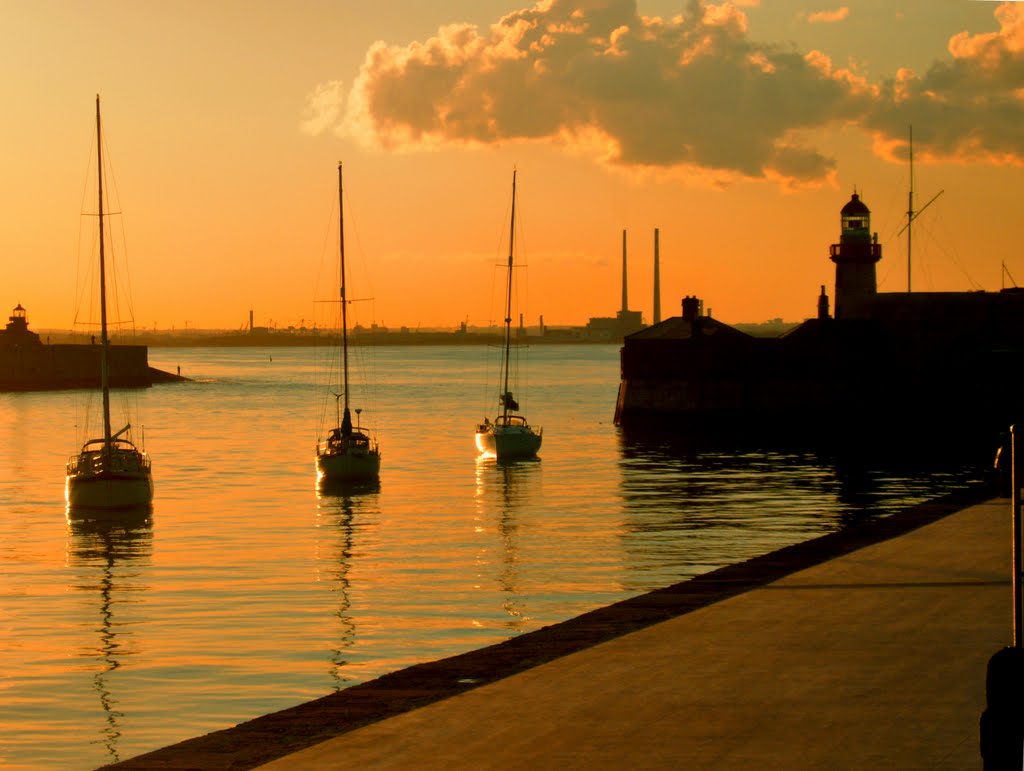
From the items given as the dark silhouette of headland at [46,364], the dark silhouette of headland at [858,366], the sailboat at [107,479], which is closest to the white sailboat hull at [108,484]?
the sailboat at [107,479]

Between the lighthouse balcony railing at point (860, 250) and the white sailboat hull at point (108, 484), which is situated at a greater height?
the lighthouse balcony railing at point (860, 250)

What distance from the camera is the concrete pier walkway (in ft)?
33.3

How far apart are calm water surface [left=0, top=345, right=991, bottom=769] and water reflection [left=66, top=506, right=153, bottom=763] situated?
0.08 metres

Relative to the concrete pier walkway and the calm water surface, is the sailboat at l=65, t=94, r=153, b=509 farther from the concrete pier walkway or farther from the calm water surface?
the concrete pier walkway

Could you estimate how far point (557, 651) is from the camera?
48.1 feet

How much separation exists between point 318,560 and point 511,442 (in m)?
29.9

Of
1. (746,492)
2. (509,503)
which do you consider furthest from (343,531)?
(746,492)

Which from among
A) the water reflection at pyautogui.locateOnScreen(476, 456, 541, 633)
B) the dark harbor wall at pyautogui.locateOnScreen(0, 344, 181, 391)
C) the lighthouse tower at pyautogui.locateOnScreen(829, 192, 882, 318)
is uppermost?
the lighthouse tower at pyautogui.locateOnScreen(829, 192, 882, 318)

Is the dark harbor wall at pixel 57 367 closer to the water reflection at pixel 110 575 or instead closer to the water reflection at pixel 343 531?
the water reflection at pixel 343 531

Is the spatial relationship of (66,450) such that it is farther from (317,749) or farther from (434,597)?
(317,749)

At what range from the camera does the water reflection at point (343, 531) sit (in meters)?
20.5

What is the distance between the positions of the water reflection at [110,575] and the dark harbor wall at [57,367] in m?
114

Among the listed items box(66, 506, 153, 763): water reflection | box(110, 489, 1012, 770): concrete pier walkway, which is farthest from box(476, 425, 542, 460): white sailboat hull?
box(110, 489, 1012, 770): concrete pier walkway

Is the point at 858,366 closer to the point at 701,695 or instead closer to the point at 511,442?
the point at 511,442
